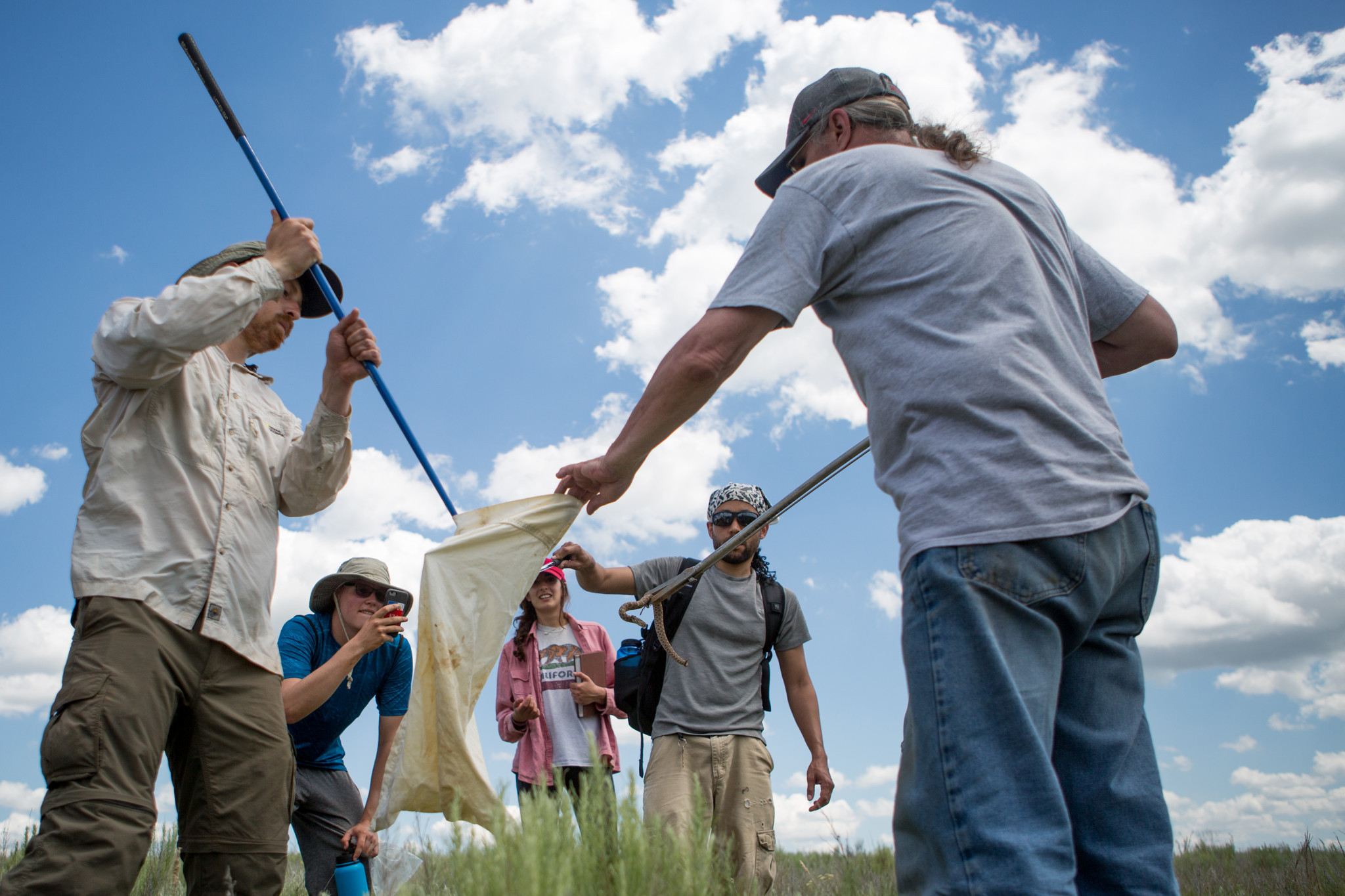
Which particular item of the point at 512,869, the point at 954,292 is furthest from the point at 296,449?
the point at 954,292

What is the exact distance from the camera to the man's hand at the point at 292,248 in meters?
3.03

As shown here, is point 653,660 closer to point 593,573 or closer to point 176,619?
point 593,573

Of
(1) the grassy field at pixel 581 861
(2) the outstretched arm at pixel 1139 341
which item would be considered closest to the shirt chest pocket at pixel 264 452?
(1) the grassy field at pixel 581 861

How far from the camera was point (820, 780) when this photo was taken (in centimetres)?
490

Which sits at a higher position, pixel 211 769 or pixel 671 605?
pixel 671 605

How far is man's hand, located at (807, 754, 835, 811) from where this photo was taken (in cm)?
489

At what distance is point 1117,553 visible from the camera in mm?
1612

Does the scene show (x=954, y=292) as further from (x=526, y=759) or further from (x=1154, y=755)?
(x=526, y=759)

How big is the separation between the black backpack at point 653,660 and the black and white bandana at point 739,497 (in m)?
0.38

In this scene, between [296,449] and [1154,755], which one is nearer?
[1154,755]

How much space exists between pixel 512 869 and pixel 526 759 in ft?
12.0

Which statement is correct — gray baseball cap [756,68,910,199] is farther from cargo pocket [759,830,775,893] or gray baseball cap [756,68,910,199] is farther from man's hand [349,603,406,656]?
cargo pocket [759,830,775,893]

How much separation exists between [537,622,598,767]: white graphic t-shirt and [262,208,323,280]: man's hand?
10.4 feet

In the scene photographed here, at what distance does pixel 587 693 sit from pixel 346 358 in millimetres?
2675
